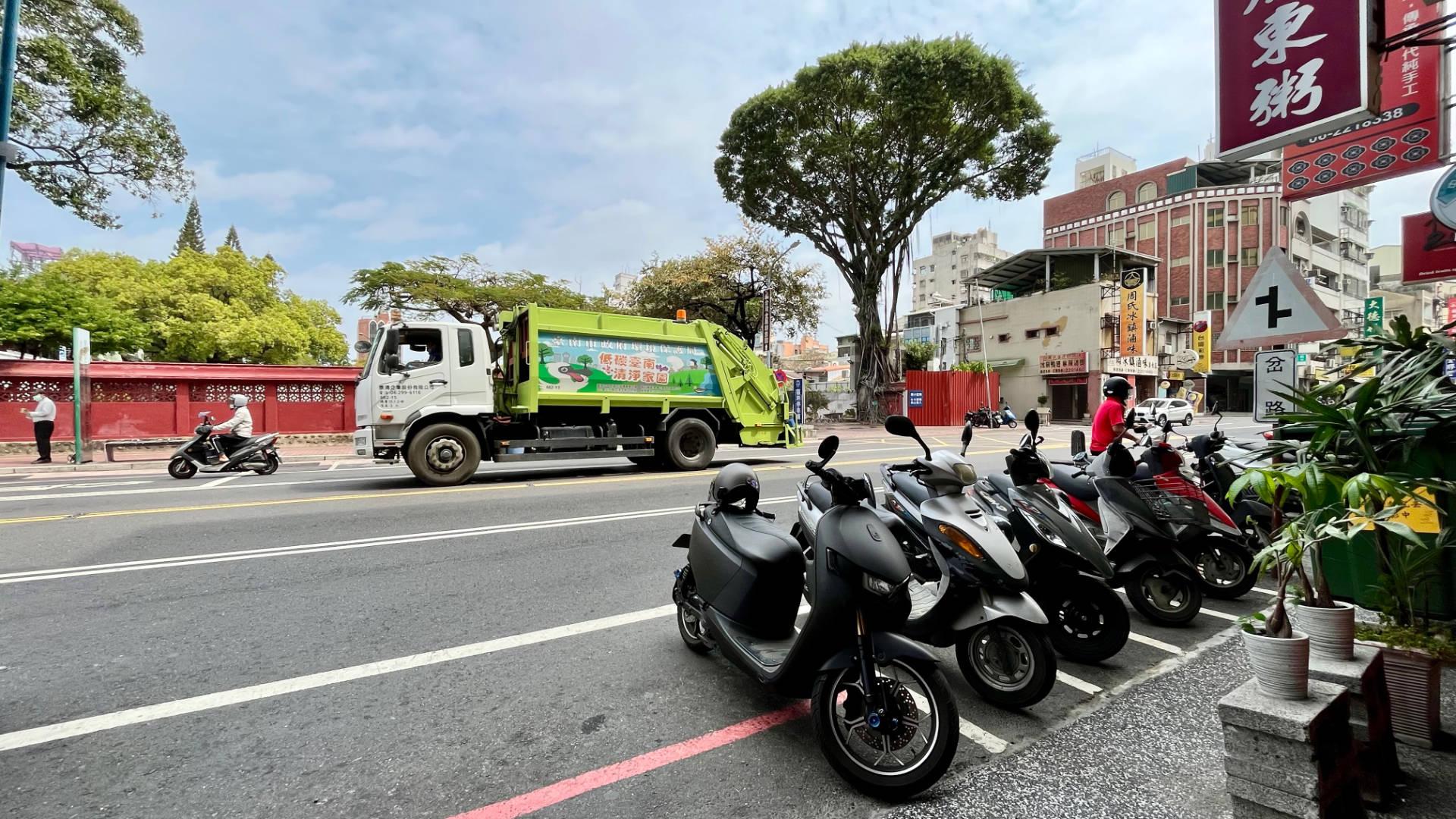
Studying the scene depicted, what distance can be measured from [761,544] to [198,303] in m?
41.1

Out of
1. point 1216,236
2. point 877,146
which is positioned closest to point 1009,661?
point 877,146

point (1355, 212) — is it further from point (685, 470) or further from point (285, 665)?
point (285, 665)

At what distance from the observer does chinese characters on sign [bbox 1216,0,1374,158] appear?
3887mm

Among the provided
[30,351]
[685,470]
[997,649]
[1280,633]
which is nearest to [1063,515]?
[997,649]

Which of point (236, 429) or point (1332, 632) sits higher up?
point (236, 429)

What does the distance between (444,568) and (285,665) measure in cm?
170

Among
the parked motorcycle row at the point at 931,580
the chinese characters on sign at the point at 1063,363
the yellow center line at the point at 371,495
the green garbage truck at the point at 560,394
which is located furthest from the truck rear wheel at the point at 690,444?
the chinese characters on sign at the point at 1063,363

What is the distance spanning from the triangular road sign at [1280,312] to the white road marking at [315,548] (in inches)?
209

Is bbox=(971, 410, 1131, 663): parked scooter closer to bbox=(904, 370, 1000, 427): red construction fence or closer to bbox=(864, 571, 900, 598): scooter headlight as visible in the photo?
bbox=(864, 571, 900, 598): scooter headlight

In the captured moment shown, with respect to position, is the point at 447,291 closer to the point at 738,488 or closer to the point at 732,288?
the point at 732,288

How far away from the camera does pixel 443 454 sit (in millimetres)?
9508

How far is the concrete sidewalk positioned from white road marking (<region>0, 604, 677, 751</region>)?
2.19 m

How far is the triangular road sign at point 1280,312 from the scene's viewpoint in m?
4.16

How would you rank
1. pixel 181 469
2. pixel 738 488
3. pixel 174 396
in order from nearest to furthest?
1. pixel 738 488
2. pixel 181 469
3. pixel 174 396
